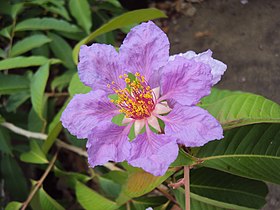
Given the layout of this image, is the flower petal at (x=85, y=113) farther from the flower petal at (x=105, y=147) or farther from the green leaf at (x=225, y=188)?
the green leaf at (x=225, y=188)

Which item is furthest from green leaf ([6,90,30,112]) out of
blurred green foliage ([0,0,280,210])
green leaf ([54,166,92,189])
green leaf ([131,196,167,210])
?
green leaf ([131,196,167,210])

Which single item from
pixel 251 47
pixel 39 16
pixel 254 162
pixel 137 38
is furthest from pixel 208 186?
pixel 251 47

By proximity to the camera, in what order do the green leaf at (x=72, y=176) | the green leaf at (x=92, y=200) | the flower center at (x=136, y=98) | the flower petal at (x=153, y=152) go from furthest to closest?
1. the green leaf at (x=72, y=176)
2. the green leaf at (x=92, y=200)
3. the flower center at (x=136, y=98)
4. the flower petal at (x=153, y=152)

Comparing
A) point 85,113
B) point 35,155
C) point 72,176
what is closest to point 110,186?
point 72,176

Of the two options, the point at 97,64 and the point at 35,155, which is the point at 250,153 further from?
the point at 35,155

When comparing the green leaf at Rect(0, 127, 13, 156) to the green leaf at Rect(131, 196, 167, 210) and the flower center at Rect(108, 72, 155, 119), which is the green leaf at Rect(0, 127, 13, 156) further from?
the flower center at Rect(108, 72, 155, 119)

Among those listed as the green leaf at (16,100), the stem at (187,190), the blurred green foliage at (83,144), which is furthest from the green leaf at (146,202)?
the green leaf at (16,100)
